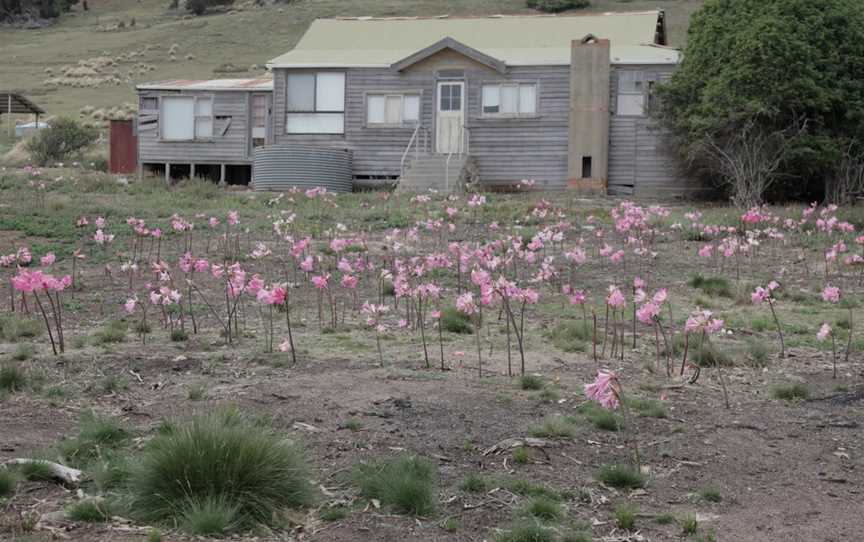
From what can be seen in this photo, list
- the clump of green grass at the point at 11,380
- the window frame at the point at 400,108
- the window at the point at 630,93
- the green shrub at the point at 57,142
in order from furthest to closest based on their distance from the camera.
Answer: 1. the green shrub at the point at 57,142
2. the window frame at the point at 400,108
3. the window at the point at 630,93
4. the clump of green grass at the point at 11,380

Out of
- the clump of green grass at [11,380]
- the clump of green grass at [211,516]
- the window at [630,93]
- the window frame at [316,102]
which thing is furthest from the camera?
the window frame at [316,102]

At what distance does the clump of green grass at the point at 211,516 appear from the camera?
5.20 metres

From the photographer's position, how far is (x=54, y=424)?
23.4 feet

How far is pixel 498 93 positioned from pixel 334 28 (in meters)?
6.65

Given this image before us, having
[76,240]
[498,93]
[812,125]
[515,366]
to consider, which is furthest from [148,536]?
[498,93]

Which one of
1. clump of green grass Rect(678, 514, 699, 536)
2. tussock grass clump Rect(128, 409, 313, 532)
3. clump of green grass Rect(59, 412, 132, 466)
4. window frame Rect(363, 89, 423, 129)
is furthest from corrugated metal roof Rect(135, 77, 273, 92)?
clump of green grass Rect(678, 514, 699, 536)

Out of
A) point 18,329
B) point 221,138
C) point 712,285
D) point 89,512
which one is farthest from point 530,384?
point 221,138

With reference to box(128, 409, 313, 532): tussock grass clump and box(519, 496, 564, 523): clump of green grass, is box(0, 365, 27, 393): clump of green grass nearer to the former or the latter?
box(128, 409, 313, 532): tussock grass clump

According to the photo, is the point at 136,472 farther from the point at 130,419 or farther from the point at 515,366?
the point at 515,366

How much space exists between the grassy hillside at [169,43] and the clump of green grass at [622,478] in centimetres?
5147

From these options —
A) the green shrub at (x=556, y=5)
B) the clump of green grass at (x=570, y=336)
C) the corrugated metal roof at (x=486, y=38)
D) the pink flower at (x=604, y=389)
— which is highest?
the green shrub at (x=556, y=5)

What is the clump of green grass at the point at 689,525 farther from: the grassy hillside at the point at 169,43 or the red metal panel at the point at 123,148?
the grassy hillside at the point at 169,43

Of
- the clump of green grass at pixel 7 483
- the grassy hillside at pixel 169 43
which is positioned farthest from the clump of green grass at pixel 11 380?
the grassy hillside at pixel 169 43

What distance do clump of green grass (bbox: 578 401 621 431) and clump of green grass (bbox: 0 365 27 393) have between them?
373 centimetres
